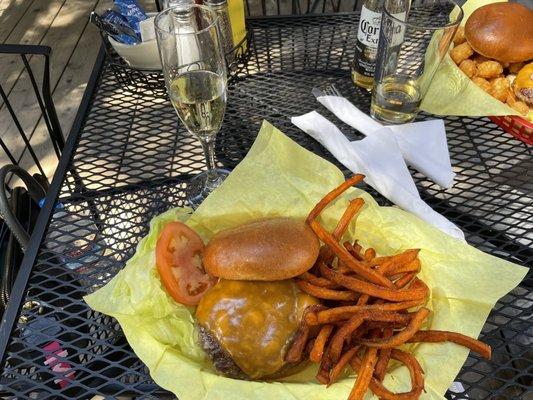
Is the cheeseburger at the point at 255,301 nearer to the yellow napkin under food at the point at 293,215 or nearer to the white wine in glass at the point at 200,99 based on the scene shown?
the yellow napkin under food at the point at 293,215

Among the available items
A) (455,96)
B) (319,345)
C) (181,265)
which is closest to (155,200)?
(181,265)

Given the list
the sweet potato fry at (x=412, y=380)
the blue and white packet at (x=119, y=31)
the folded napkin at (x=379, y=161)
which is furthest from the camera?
the blue and white packet at (x=119, y=31)

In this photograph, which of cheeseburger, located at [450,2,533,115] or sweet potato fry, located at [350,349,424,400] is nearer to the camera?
sweet potato fry, located at [350,349,424,400]

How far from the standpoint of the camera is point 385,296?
0.67 meters

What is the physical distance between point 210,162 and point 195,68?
18 centimetres

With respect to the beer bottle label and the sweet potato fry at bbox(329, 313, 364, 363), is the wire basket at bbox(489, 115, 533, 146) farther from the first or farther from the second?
the sweet potato fry at bbox(329, 313, 364, 363)

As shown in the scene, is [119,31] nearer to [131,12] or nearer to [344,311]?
[131,12]

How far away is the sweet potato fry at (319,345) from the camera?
2.08 ft

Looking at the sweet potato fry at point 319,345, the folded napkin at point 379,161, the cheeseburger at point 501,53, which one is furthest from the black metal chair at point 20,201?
the cheeseburger at point 501,53

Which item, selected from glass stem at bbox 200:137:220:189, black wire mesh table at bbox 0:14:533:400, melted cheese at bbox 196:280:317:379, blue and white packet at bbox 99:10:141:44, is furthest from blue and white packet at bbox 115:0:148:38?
melted cheese at bbox 196:280:317:379

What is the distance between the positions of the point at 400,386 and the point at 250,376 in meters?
0.20

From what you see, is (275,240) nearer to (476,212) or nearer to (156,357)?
(156,357)

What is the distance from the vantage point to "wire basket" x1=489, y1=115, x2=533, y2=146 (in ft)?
3.35

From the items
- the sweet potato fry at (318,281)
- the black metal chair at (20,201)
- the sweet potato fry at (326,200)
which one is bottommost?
the black metal chair at (20,201)
